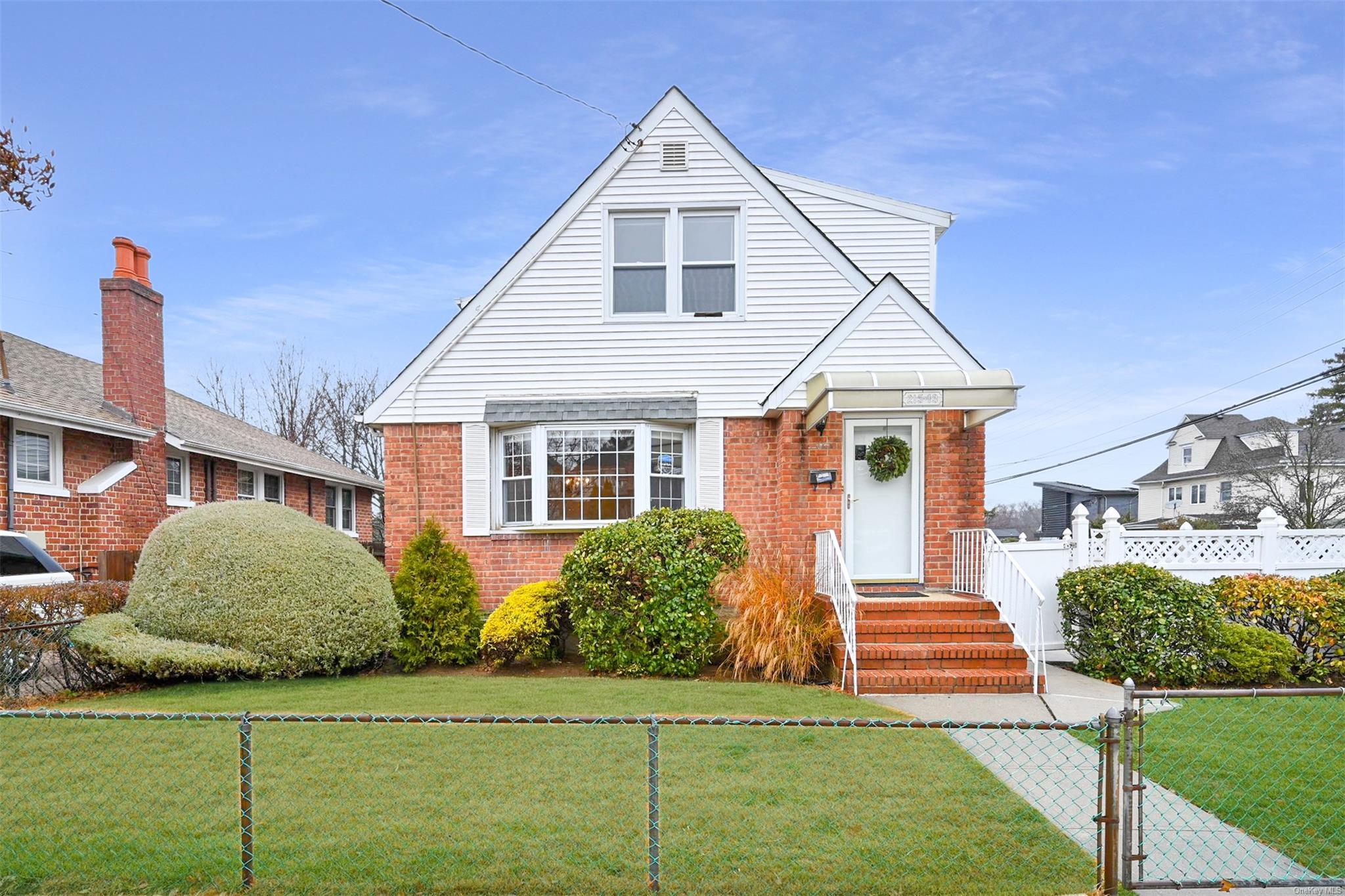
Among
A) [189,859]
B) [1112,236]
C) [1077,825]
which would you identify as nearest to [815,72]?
[1112,236]

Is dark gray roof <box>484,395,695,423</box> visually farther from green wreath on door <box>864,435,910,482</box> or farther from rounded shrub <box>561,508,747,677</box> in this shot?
green wreath on door <box>864,435,910,482</box>

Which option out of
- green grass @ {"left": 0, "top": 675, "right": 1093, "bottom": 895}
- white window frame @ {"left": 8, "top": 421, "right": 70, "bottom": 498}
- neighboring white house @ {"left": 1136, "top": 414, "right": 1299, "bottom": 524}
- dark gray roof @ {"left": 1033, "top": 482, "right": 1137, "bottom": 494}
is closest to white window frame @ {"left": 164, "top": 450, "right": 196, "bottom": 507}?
white window frame @ {"left": 8, "top": 421, "right": 70, "bottom": 498}

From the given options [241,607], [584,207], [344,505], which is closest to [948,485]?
[584,207]

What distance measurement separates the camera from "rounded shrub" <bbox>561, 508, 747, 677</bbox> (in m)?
9.71

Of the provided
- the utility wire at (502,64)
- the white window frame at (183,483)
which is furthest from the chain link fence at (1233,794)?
the white window frame at (183,483)

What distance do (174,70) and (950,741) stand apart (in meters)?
15.2

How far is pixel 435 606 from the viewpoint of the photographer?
1073 cm

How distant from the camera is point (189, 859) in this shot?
172 inches

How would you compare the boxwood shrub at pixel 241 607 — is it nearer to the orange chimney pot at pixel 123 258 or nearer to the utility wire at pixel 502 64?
the utility wire at pixel 502 64

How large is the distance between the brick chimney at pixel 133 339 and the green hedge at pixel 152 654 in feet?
25.5

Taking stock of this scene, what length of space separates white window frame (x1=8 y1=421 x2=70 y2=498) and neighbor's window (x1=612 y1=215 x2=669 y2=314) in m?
9.97

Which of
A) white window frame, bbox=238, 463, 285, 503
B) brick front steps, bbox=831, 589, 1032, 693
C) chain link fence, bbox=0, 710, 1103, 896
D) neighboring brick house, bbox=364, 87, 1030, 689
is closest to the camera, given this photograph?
chain link fence, bbox=0, 710, 1103, 896

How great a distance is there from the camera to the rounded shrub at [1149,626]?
9484 millimetres

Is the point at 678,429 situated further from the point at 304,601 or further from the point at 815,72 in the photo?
the point at 815,72
